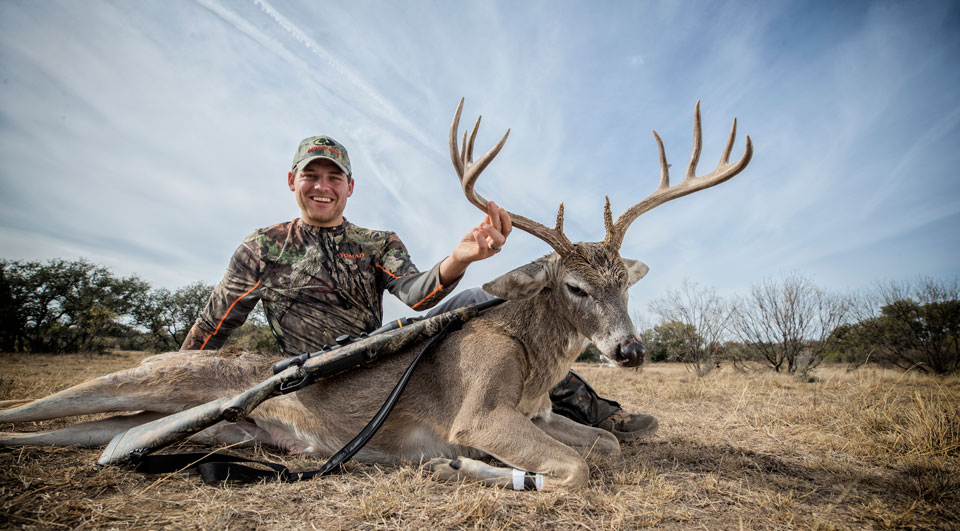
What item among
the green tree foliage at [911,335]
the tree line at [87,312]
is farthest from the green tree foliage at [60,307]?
the green tree foliage at [911,335]

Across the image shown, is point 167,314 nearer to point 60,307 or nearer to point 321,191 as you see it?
point 60,307

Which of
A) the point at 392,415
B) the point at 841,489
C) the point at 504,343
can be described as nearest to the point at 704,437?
the point at 841,489

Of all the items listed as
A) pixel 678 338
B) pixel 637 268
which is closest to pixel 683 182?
pixel 637 268

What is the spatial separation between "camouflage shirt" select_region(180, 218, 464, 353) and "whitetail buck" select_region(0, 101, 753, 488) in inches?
30.4

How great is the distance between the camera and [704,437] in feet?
14.2

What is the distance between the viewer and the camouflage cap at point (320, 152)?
474 cm

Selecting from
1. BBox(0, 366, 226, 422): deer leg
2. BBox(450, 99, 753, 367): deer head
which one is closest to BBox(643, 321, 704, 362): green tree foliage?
BBox(450, 99, 753, 367): deer head

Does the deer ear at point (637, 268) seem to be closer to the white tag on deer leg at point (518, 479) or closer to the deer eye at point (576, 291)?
the deer eye at point (576, 291)

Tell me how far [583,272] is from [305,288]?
111 inches

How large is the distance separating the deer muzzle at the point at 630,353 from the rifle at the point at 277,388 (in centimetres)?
127

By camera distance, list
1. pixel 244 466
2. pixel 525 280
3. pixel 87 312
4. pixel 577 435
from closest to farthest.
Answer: pixel 244 466
pixel 525 280
pixel 577 435
pixel 87 312

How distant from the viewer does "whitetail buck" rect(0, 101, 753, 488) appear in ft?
9.84

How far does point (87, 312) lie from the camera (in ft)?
85.4

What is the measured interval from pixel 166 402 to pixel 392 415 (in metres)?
1.70
